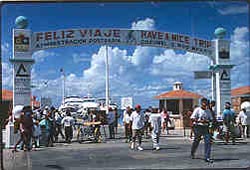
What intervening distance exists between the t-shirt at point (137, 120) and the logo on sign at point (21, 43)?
165 inches

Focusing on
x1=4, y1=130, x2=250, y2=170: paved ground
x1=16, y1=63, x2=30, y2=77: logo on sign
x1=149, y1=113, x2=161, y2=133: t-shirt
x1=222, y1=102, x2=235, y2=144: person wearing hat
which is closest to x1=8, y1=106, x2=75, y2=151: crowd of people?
x1=4, y1=130, x2=250, y2=170: paved ground

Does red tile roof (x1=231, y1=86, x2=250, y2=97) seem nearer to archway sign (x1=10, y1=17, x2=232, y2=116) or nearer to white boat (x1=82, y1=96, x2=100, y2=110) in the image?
archway sign (x1=10, y1=17, x2=232, y2=116)

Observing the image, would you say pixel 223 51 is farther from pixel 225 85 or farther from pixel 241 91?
pixel 241 91

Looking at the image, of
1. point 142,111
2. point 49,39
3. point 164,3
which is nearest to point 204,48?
point 142,111

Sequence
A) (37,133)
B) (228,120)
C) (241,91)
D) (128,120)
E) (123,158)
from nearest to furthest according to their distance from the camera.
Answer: (123,158)
(37,133)
(128,120)
(228,120)
(241,91)

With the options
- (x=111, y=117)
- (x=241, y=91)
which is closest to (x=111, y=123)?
(x=111, y=117)

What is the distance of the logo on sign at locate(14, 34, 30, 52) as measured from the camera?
15.6 m

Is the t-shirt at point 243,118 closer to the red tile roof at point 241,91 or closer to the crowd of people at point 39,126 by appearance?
the red tile roof at point 241,91

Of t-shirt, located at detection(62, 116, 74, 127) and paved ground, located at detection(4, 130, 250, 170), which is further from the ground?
t-shirt, located at detection(62, 116, 74, 127)

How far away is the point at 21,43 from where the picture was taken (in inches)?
618

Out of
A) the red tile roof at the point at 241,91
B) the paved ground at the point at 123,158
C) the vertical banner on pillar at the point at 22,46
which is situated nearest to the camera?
the paved ground at the point at 123,158

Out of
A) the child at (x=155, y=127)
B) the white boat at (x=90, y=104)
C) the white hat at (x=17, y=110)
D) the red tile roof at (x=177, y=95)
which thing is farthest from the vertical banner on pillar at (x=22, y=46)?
the red tile roof at (x=177, y=95)

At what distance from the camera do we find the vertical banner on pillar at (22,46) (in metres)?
15.6

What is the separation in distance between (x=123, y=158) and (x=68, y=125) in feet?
17.9
